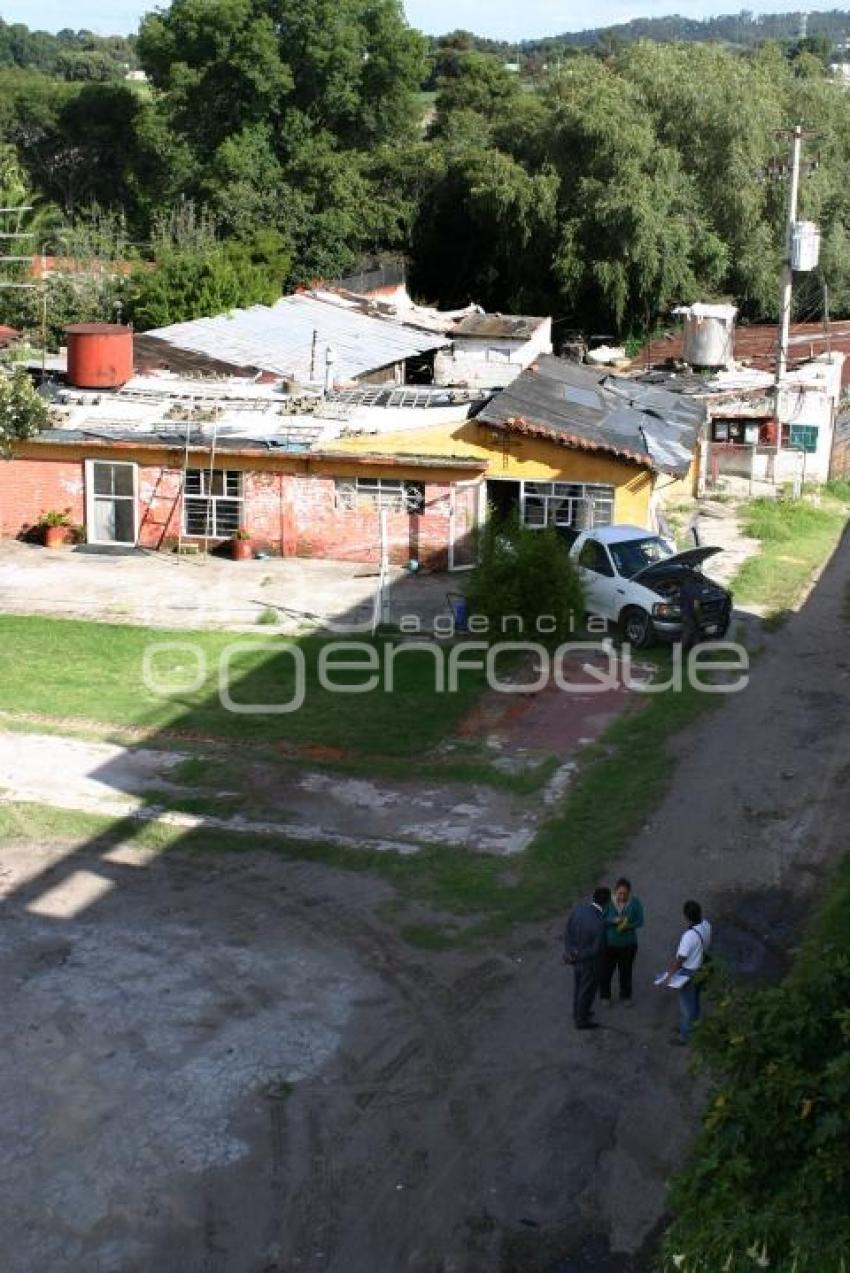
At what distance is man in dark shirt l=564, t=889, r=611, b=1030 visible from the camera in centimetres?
1255

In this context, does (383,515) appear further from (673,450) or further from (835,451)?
(835,451)

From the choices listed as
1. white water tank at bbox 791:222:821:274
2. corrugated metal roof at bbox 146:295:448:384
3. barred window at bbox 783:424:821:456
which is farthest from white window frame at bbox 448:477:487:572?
white water tank at bbox 791:222:821:274

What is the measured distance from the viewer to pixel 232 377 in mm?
33594

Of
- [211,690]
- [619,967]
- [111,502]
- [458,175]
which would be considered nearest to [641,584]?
[211,690]

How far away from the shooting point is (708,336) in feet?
132

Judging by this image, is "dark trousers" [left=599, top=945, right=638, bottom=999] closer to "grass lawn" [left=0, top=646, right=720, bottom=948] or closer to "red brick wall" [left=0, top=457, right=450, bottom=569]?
"grass lawn" [left=0, top=646, right=720, bottom=948]

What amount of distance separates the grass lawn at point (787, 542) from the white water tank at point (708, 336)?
5613 mm

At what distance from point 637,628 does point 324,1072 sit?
494 inches

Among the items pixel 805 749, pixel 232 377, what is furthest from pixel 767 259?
pixel 805 749

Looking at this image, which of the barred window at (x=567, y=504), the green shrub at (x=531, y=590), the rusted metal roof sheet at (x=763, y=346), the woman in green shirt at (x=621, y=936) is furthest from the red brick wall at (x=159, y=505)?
the rusted metal roof sheet at (x=763, y=346)

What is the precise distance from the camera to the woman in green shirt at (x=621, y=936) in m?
12.9

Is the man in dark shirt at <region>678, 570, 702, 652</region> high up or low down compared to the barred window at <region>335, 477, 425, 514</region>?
down

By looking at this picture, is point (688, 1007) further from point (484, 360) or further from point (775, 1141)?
point (484, 360)

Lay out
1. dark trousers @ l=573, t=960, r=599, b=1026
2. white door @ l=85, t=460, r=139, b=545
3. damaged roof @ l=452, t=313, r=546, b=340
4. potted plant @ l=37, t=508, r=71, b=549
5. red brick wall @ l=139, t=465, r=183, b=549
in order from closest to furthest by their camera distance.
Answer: dark trousers @ l=573, t=960, r=599, b=1026
red brick wall @ l=139, t=465, r=183, b=549
white door @ l=85, t=460, r=139, b=545
potted plant @ l=37, t=508, r=71, b=549
damaged roof @ l=452, t=313, r=546, b=340
